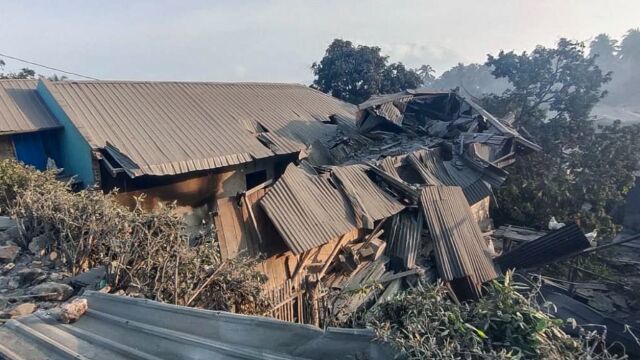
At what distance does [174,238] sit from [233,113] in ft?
26.4

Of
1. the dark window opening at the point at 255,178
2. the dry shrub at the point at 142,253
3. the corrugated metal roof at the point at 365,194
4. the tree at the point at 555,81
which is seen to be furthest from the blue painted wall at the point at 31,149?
the tree at the point at 555,81

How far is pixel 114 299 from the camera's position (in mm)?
3330

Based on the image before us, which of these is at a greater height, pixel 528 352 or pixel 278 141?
pixel 278 141

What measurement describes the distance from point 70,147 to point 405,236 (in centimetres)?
806

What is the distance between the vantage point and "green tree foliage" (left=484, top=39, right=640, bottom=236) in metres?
13.0

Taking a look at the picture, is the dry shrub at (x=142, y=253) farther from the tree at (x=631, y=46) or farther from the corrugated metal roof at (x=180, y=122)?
the tree at (x=631, y=46)

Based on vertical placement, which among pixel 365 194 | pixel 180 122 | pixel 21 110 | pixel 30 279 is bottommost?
pixel 30 279

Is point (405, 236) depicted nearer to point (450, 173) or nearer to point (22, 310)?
point (450, 173)

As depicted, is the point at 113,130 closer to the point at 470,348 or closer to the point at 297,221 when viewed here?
the point at 297,221

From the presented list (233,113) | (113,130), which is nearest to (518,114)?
(233,113)

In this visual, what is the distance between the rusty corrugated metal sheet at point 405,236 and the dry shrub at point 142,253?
3889mm

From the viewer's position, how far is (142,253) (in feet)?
14.3

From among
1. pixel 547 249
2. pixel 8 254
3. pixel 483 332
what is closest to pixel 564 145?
pixel 547 249

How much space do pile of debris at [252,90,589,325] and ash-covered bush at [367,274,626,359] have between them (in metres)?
3.50
